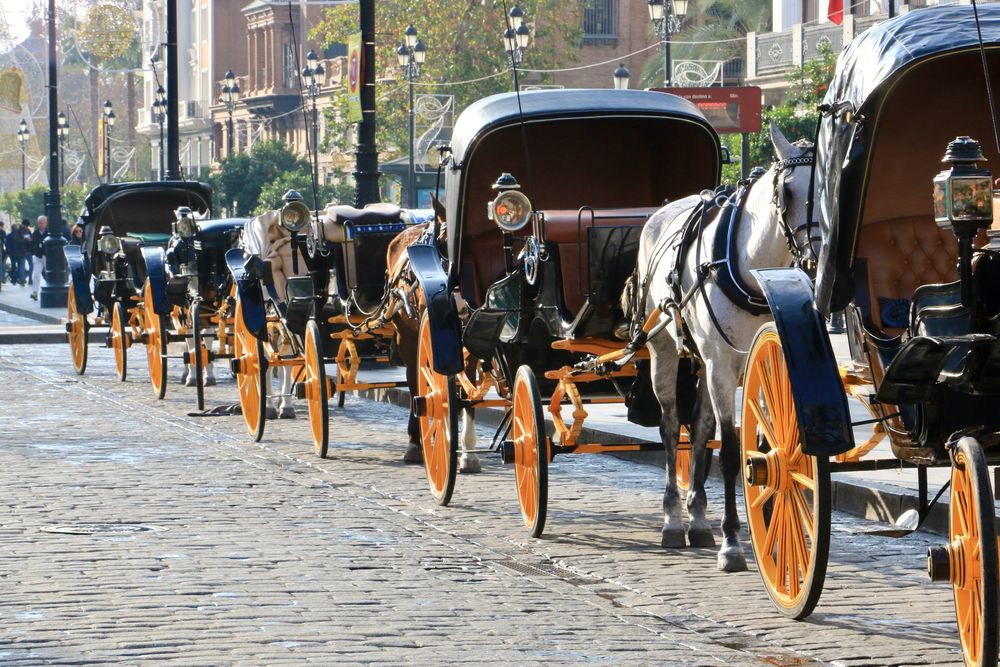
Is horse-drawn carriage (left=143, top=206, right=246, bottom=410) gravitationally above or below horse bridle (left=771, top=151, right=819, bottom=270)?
below

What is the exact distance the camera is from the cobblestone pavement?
640 centimetres

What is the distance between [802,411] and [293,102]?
73324 millimetres

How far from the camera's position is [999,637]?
530cm

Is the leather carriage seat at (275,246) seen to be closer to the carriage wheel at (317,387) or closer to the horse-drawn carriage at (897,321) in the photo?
the carriage wheel at (317,387)

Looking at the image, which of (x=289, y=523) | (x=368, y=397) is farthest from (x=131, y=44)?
(x=289, y=523)

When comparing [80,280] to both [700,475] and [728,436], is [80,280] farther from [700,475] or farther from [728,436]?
[728,436]

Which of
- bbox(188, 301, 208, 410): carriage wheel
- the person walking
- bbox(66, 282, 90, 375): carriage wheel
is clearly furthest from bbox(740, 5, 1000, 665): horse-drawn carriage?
the person walking

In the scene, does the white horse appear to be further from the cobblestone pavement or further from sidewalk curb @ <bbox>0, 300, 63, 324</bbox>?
sidewalk curb @ <bbox>0, 300, 63, 324</bbox>

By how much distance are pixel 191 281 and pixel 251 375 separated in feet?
11.4

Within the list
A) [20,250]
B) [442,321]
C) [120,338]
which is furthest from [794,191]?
[20,250]

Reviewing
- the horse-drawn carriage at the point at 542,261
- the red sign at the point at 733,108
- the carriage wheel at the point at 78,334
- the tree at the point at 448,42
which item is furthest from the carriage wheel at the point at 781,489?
the tree at the point at 448,42

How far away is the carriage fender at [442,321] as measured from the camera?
9688mm

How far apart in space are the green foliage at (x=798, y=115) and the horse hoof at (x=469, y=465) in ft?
44.6

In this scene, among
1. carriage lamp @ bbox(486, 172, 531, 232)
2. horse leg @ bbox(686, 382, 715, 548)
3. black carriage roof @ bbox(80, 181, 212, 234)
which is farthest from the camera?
black carriage roof @ bbox(80, 181, 212, 234)
